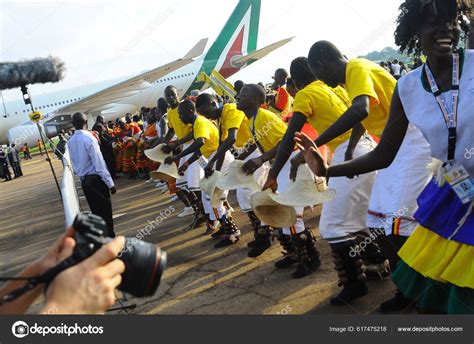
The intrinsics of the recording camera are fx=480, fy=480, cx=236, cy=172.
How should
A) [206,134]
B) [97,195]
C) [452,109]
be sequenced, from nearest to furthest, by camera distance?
[452,109], [206,134], [97,195]

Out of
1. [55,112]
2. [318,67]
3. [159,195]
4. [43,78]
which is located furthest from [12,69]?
[55,112]

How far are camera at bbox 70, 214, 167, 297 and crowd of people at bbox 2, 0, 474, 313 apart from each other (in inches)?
47.7

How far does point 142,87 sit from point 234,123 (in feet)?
67.0

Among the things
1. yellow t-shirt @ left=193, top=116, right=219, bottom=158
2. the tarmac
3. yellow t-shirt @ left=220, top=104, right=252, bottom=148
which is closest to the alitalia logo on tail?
the tarmac

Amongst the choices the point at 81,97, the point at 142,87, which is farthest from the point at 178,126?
the point at 81,97

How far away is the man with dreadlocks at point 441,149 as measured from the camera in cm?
196

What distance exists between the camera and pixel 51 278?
4.38ft

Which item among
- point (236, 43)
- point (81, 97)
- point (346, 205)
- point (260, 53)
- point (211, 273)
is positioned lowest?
point (211, 273)

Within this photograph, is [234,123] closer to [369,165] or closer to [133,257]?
[369,165]

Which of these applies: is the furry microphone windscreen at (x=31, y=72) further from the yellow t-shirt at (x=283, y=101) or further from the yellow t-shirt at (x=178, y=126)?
the yellow t-shirt at (x=283, y=101)

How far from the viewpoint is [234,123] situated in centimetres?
544

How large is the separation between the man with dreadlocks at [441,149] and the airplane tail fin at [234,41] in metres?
25.5

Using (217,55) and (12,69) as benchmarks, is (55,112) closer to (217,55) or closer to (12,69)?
(217,55)

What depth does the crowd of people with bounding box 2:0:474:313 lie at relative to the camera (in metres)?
2.00
